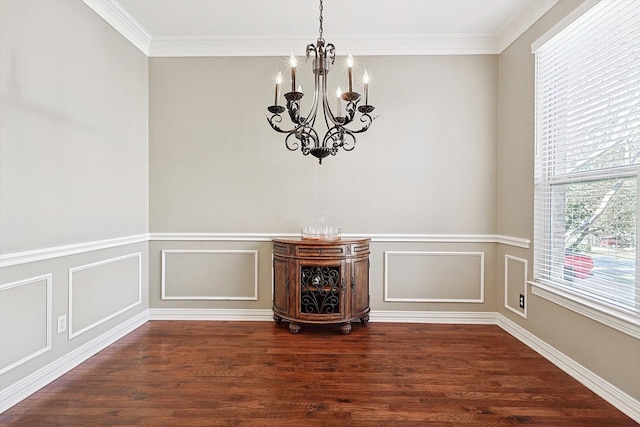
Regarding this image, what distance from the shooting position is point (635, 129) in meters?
2.06

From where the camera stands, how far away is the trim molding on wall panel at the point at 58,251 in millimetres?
2082

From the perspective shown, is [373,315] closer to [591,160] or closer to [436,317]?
[436,317]

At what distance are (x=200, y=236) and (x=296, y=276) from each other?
1.12 metres

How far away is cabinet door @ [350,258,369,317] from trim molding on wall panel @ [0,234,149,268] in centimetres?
206

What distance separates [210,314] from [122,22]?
280cm

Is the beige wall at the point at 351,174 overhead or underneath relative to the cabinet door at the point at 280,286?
overhead

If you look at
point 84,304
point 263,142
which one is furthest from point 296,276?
point 84,304

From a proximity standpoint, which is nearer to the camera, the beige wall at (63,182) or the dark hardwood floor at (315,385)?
the dark hardwood floor at (315,385)

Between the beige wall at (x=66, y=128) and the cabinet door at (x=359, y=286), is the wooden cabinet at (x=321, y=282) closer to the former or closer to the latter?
the cabinet door at (x=359, y=286)

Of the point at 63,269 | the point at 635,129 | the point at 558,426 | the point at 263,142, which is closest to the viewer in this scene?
the point at 558,426

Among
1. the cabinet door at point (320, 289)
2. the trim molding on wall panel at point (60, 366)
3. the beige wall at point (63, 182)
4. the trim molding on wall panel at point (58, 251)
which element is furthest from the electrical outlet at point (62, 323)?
the cabinet door at point (320, 289)

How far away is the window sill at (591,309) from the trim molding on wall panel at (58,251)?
3.52m

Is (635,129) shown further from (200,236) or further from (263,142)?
(200,236)

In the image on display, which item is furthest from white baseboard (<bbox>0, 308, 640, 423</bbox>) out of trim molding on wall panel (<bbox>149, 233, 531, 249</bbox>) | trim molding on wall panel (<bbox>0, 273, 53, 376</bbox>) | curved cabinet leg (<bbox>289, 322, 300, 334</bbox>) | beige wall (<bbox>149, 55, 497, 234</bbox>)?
beige wall (<bbox>149, 55, 497, 234</bbox>)
